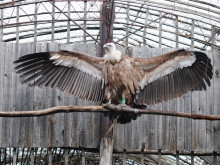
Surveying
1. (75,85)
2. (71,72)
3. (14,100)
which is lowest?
(14,100)

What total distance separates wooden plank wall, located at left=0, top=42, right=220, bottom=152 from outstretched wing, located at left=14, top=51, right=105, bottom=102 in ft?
2.00

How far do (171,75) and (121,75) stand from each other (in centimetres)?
78

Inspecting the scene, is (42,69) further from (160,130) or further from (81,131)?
(160,130)

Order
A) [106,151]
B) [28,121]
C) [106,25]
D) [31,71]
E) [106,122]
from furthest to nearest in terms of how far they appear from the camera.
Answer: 1. [106,25]
2. [28,121]
3. [106,122]
4. [106,151]
5. [31,71]

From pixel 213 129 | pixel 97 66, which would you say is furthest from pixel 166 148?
pixel 97 66

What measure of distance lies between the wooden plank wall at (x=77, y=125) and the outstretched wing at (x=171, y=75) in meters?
0.70

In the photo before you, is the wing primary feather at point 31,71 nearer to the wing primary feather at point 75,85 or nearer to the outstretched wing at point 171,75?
the wing primary feather at point 75,85

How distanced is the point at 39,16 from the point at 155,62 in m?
5.24

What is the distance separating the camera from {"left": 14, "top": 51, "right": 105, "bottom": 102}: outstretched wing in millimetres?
6020

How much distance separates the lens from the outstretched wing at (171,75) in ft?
19.4

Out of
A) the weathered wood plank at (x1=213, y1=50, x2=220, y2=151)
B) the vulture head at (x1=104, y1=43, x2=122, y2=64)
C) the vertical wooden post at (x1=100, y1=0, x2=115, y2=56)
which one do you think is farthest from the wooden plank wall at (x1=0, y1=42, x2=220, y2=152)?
the vulture head at (x1=104, y1=43, x2=122, y2=64)

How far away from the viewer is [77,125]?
676cm

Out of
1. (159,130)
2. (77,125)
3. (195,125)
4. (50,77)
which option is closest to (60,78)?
(50,77)

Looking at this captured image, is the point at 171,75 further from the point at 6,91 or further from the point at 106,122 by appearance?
the point at 6,91
